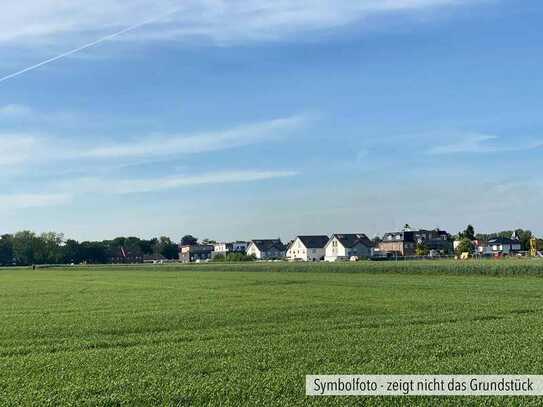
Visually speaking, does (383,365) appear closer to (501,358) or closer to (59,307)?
(501,358)

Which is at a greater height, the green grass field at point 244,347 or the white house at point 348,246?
the white house at point 348,246

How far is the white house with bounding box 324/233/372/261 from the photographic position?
183m

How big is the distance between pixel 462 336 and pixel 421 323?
3744mm

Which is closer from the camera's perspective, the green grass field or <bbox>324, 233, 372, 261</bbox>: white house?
the green grass field

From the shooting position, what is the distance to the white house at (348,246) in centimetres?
18312

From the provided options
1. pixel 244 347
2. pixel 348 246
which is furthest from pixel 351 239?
pixel 244 347

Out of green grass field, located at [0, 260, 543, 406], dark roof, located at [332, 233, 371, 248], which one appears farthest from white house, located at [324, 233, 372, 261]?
green grass field, located at [0, 260, 543, 406]

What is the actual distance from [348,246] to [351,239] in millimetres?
4153

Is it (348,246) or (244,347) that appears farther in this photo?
(348,246)

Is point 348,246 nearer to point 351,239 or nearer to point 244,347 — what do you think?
point 351,239

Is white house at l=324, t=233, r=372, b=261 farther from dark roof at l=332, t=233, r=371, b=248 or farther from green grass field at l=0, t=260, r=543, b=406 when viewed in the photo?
green grass field at l=0, t=260, r=543, b=406

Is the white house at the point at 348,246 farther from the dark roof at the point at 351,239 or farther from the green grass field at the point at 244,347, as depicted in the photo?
the green grass field at the point at 244,347

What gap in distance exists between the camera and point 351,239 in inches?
7377

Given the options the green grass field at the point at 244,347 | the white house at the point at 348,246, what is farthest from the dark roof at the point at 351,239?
the green grass field at the point at 244,347
